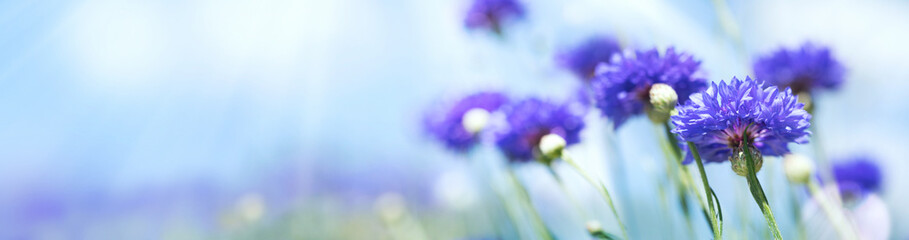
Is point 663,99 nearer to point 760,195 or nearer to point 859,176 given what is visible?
point 760,195

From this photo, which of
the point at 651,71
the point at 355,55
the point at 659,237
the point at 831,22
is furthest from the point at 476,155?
the point at 355,55

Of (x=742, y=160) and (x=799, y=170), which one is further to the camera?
(x=799, y=170)

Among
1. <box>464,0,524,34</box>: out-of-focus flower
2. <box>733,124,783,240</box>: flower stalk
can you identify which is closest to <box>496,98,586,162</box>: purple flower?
<box>733,124,783,240</box>: flower stalk

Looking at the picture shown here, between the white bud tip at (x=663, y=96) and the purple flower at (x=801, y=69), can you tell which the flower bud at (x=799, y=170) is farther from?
the white bud tip at (x=663, y=96)

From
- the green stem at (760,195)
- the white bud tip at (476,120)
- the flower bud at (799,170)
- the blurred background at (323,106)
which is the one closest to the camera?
the green stem at (760,195)

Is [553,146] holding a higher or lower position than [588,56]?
lower

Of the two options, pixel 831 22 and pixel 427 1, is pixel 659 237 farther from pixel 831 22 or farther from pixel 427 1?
pixel 427 1

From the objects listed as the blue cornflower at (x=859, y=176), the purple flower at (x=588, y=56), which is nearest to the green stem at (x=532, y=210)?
the purple flower at (x=588, y=56)

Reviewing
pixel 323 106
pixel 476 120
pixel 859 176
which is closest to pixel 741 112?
pixel 476 120
